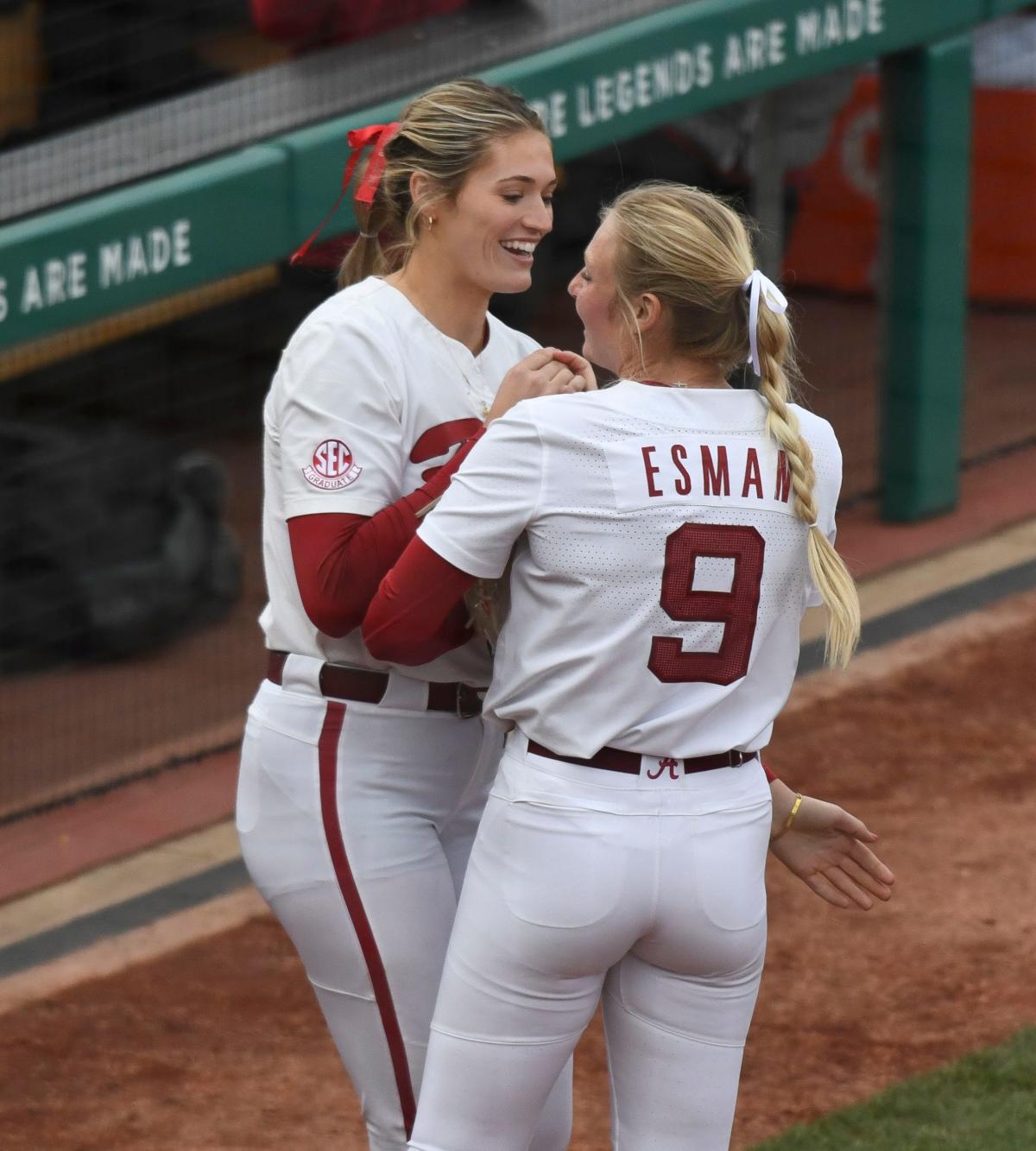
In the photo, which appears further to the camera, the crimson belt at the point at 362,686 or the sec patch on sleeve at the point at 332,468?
the crimson belt at the point at 362,686

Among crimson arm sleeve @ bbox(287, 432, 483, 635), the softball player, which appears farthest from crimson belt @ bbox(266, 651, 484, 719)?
crimson arm sleeve @ bbox(287, 432, 483, 635)

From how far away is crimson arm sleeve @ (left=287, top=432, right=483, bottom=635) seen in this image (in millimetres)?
2348

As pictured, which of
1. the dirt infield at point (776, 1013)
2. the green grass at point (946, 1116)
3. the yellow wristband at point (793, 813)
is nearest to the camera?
the yellow wristband at point (793, 813)

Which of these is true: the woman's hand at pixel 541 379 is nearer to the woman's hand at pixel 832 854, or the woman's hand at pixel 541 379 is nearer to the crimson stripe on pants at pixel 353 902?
the crimson stripe on pants at pixel 353 902

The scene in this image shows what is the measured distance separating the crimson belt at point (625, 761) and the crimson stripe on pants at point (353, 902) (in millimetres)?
349

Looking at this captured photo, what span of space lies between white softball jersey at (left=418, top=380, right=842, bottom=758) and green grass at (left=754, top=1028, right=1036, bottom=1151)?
145 centimetres

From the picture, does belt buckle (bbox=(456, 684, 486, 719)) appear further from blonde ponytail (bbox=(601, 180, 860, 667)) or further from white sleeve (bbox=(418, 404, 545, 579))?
blonde ponytail (bbox=(601, 180, 860, 667))

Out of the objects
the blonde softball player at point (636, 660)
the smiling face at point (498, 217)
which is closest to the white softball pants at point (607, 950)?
the blonde softball player at point (636, 660)

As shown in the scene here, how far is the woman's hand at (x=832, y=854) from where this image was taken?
253 centimetres

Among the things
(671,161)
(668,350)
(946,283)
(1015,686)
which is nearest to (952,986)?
(1015,686)

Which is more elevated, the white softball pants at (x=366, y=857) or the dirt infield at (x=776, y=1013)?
the white softball pants at (x=366, y=857)

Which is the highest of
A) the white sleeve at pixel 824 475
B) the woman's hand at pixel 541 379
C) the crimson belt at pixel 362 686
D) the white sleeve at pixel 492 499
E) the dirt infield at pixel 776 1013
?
the woman's hand at pixel 541 379

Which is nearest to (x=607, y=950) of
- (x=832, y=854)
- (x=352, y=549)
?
(x=832, y=854)

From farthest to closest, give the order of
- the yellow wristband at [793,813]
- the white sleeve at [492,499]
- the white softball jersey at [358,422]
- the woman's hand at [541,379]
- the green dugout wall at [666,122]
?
the green dugout wall at [666,122] → the yellow wristband at [793,813] → the white softball jersey at [358,422] → the woman's hand at [541,379] → the white sleeve at [492,499]
